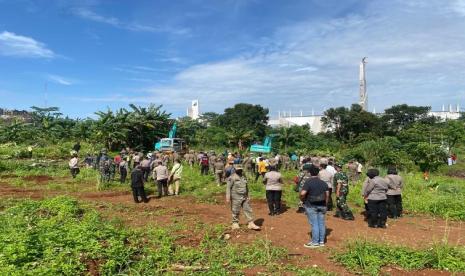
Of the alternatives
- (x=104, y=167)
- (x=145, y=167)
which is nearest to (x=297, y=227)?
(x=145, y=167)

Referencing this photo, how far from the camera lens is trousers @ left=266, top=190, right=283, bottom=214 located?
1080 centimetres

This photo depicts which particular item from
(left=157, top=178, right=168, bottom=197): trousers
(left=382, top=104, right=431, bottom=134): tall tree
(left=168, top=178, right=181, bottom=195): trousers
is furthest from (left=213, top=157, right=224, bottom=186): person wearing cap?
(left=382, top=104, right=431, bottom=134): tall tree

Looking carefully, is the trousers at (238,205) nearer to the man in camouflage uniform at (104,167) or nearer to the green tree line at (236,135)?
the man in camouflage uniform at (104,167)

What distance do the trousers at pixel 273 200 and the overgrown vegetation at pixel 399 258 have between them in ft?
12.0

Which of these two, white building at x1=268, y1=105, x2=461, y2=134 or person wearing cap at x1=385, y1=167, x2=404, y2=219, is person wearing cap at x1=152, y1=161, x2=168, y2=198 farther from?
white building at x1=268, y1=105, x2=461, y2=134

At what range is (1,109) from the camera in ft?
278

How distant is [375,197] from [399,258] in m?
2.83

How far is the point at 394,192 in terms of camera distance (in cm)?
1099

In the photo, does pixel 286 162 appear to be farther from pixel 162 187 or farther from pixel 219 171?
pixel 162 187

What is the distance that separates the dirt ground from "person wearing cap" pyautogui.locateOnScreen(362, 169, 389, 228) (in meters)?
0.29

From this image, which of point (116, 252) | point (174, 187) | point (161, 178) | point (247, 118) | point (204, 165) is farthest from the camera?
point (247, 118)

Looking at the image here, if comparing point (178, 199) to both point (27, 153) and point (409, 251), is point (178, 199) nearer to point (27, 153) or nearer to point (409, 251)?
point (409, 251)

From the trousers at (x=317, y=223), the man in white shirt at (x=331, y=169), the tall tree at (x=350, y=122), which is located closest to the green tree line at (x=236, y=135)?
the tall tree at (x=350, y=122)

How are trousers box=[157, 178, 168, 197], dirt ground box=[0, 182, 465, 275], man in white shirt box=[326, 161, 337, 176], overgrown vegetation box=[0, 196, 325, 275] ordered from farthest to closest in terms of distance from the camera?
trousers box=[157, 178, 168, 197] → man in white shirt box=[326, 161, 337, 176] → dirt ground box=[0, 182, 465, 275] → overgrown vegetation box=[0, 196, 325, 275]
